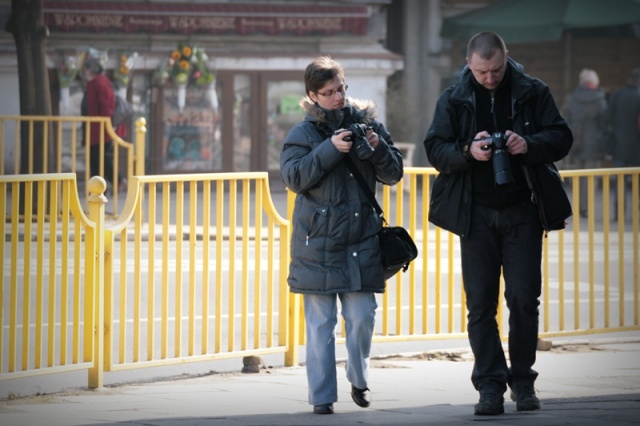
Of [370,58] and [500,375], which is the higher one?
[370,58]

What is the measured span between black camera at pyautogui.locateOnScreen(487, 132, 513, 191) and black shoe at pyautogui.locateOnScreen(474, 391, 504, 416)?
0.94 meters

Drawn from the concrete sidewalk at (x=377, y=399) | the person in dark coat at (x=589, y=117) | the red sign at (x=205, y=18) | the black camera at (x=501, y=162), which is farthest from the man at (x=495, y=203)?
the red sign at (x=205, y=18)

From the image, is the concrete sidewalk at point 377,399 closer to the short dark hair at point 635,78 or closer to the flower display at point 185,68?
the short dark hair at point 635,78

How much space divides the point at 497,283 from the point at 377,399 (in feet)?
3.02

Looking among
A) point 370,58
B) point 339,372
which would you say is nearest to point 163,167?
point 370,58

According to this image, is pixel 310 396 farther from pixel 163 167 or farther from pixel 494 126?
pixel 163 167

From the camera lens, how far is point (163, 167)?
24719mm

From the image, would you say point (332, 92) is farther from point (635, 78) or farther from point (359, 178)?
point (635, 78)

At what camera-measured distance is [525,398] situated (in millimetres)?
7188

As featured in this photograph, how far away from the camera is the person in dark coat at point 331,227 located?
23.5 ft

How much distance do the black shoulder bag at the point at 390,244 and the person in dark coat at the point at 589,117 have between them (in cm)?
1445

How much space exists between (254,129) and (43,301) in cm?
1695

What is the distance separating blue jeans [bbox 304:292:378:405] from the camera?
7219 millimetres

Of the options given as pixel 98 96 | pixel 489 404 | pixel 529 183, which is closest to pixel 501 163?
pixel 529 183
